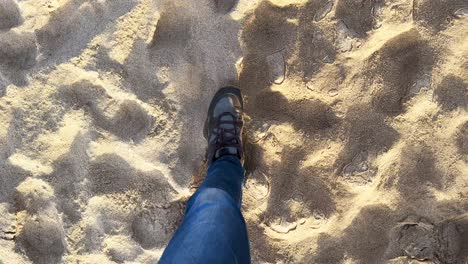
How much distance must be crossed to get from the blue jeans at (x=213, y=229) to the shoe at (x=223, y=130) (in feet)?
0.44

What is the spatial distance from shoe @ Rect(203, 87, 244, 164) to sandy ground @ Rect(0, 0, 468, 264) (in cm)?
3

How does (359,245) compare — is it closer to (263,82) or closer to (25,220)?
(263,82)

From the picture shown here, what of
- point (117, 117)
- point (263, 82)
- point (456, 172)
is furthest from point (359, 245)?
point (117, 117)

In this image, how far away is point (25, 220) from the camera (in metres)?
1.61

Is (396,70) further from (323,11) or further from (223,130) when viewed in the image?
(223,130)

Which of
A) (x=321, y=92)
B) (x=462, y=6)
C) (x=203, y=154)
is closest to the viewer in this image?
(x=462, y=6)

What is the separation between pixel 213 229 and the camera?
133 cm

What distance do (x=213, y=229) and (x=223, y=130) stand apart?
43 cm

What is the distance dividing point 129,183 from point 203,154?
306 mm

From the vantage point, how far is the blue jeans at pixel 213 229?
129 cm

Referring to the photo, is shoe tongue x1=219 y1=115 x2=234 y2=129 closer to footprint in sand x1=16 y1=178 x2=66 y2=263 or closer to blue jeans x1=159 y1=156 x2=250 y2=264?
blue jeans x1=159 y1=156 x2=250 y2=264

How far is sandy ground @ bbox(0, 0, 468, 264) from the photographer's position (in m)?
1.45

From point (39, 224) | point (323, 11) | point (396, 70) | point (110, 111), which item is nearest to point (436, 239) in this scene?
point (396, 70)

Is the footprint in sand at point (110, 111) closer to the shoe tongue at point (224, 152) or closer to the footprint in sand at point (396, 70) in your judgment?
the shoe tongue at point (224, 152)
